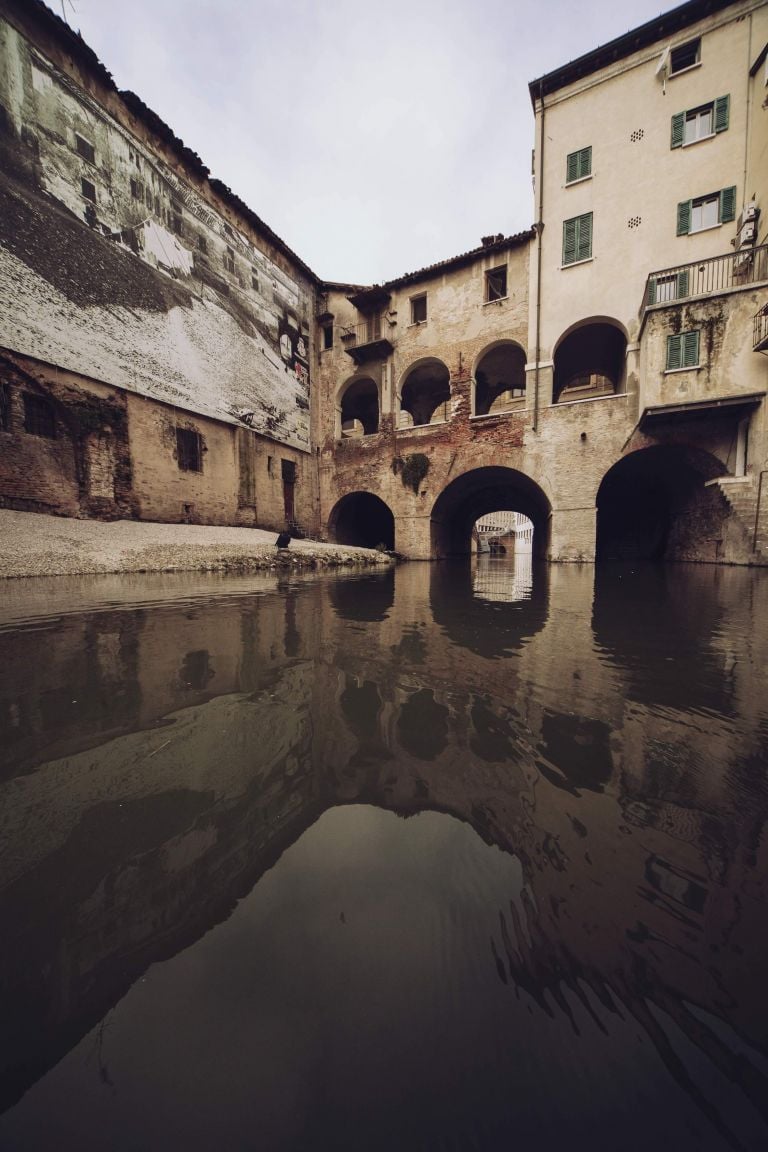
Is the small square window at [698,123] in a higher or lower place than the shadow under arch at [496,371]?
higher

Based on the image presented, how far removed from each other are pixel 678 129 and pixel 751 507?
A: 447 inches

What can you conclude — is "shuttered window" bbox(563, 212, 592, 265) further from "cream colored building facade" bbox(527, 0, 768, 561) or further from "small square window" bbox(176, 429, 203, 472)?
"small square window" bbox(176, 429, 203, 472)

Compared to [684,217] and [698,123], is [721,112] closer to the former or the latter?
[698,123]

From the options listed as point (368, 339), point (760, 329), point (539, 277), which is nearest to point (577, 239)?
point (539, 277)

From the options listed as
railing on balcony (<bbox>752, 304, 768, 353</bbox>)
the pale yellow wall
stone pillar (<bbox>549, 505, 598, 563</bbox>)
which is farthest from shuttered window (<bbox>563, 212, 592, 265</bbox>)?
Answer: stone pillar (<bbox>549, 505, 598, 563</bbox>)

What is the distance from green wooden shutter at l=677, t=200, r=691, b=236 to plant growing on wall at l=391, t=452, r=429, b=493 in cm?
944

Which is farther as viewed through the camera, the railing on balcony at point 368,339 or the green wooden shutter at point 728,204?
the railing on balcony at point 368,339

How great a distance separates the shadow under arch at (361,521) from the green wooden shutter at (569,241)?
10.2 meters

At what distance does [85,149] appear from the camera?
11195mm

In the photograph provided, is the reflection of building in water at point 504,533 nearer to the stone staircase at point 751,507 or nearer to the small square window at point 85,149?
the stone staircase at point 751,507

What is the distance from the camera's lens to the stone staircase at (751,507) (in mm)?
10141

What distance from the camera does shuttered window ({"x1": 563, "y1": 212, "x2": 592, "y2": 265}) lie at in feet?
42.6

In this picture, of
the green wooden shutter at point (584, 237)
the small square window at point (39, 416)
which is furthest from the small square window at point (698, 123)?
the small square window at point (39, 416)

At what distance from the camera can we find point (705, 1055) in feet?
2.10
